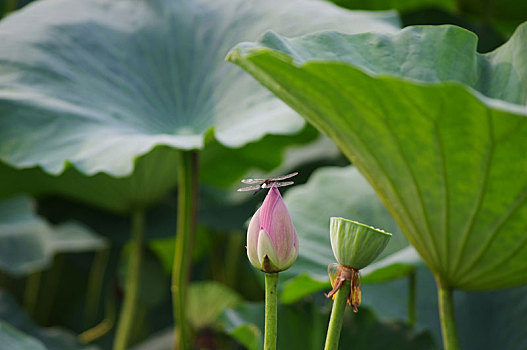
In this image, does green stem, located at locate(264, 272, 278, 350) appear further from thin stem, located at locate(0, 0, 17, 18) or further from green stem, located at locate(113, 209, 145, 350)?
thin stem, located at locate(0, 0, 17, 18)

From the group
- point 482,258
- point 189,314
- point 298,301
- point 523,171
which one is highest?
point 523,171

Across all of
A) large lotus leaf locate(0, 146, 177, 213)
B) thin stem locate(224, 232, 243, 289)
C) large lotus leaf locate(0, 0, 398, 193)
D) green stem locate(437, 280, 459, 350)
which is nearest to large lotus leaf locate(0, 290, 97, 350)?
large lotus leaf locate(0, 146, 177, 213)

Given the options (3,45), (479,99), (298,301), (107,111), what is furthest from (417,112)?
(3,45)

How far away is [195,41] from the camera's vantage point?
101cm

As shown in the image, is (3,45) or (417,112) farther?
(3,45)

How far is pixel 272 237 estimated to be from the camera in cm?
41

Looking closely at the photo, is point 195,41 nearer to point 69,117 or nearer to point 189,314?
point 69,117

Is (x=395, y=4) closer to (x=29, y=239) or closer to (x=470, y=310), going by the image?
(x=470, y=310)

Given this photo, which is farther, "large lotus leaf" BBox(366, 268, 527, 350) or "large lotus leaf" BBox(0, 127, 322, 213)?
"large lotus leaf" BBox(0, 127, 322, 213)

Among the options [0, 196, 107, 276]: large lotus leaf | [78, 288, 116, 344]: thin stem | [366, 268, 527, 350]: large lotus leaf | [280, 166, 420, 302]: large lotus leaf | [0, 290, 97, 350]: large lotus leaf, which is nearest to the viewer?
[280, 166, 420, 302]: large lotus leaf

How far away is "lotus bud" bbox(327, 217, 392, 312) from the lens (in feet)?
1.30

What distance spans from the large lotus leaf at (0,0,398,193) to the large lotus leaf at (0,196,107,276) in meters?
0.38

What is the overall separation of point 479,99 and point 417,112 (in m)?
0.08

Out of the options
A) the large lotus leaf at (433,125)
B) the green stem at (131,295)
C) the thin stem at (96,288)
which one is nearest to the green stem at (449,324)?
the large lotus leaf at (433,125)
